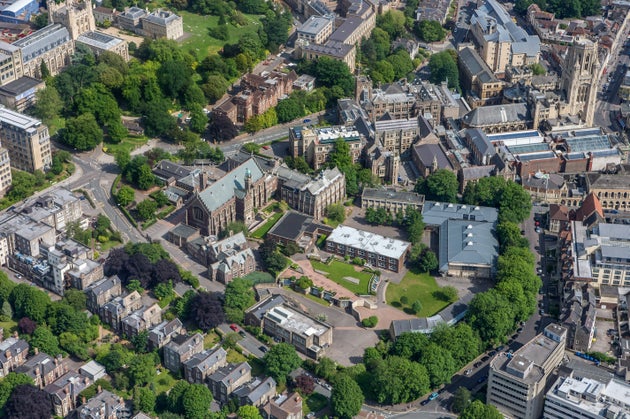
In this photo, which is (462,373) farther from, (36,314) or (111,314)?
(36,314)

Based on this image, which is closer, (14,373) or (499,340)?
(14,373)

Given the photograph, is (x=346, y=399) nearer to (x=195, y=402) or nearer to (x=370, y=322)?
(x=195, y=402)

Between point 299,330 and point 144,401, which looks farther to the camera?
point 299,330

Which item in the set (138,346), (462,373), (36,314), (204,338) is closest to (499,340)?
(462,373)

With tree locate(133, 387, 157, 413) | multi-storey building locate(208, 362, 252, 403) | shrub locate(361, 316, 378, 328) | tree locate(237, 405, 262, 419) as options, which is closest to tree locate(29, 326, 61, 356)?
tree locate(133, 387, 157, 413)

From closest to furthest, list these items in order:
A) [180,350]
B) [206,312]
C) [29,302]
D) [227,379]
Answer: [227,379] → [180,350] → [29,302] → [206,312]

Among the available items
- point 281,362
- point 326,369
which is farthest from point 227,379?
point 326,369
